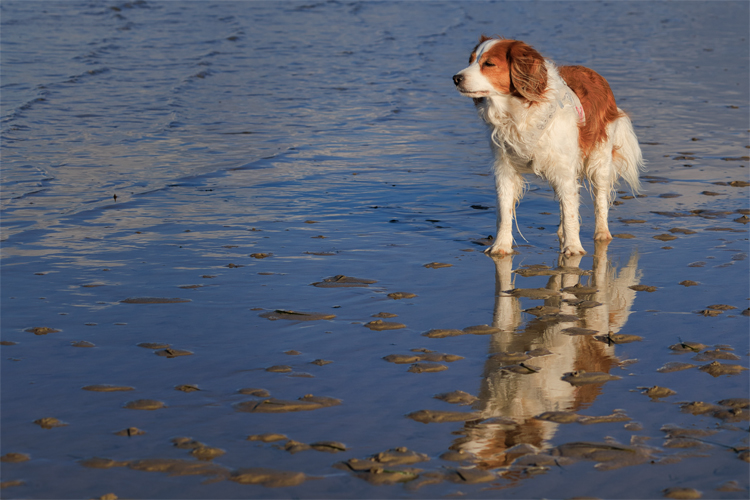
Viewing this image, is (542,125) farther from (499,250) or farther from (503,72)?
(499,250)

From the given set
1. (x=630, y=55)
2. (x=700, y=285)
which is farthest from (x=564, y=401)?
(x=630, y=55)

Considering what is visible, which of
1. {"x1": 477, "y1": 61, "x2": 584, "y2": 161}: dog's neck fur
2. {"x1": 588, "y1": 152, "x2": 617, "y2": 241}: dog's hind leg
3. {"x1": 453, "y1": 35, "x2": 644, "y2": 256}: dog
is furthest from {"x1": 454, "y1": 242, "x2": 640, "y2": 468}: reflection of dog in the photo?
{"x1": 477, "y1": 61, "x2": 584, "y2": 161}: dog's neck fur

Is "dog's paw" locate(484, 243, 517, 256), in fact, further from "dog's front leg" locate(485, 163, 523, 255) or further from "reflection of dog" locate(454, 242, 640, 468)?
"reflection of dog" locate(454, 242, 640, 468)

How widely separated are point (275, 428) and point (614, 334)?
2218 millimetres

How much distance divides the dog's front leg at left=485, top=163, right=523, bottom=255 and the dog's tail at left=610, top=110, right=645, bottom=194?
125 centimetres

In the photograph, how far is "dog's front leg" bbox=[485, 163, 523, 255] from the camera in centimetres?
670

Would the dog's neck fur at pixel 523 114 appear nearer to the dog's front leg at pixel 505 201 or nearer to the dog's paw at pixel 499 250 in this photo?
the dog's front leg at pixel 505 201

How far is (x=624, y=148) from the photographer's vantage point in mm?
7594

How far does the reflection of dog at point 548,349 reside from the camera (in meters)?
3.48

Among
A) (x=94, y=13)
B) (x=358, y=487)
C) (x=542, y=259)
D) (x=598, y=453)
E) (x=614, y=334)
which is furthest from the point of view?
(x=94, y=13)

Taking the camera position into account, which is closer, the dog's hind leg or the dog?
the dog

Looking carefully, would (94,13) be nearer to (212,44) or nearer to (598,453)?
(212,44)

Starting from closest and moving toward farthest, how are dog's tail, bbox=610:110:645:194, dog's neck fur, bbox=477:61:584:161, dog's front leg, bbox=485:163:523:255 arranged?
dog's neck fur, bbox=477:61:584:161 < dog's front leg, bbox=485:163:523:255 < dog's tail, bbox=610:110:645:194

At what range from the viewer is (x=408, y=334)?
4777 millimetres
